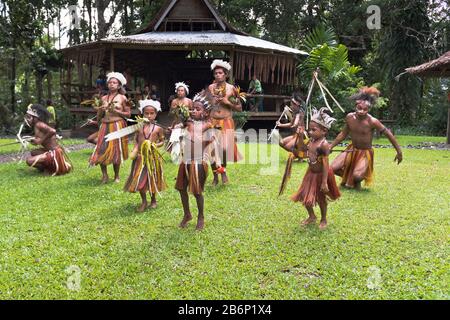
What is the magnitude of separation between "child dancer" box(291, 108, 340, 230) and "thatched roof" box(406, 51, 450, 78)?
31.4ft

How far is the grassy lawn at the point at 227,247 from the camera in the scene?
10.6ft

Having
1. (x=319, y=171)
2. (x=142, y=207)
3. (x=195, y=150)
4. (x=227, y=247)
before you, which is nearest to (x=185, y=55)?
(x=142, y=207)

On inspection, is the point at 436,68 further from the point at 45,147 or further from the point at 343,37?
the point at 45,147

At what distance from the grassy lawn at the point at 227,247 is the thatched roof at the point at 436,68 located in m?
7.34

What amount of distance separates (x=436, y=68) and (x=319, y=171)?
10190mm

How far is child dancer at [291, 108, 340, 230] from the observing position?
171 inches

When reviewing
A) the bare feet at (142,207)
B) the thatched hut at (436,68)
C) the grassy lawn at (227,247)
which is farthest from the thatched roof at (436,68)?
the bare feet at (142,207)

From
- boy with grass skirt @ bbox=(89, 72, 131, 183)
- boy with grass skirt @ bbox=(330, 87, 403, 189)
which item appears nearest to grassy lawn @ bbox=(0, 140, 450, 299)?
boy with grass skirt @ bbox=(330, 87, 403, 189)

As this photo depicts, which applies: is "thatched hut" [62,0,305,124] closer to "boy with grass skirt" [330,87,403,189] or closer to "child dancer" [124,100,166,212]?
"boy with grass skirt" [330,87,403,189]

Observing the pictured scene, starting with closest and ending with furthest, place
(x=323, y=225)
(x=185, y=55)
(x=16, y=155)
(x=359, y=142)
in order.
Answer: (x=323, y=225) → (x=359, y=142) → (x=16, y=155) → (x=185, y=55)

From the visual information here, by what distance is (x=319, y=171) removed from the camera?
444 cm

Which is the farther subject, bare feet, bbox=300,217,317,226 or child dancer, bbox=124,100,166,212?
child dancer, bbox=124,100,166,212

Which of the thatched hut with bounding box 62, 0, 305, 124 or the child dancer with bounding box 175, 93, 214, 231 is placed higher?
the thatched hut with bounding box 62, 0, 305, 124

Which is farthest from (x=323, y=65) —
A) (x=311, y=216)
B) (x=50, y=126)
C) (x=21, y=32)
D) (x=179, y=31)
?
(x=21, y=32)
